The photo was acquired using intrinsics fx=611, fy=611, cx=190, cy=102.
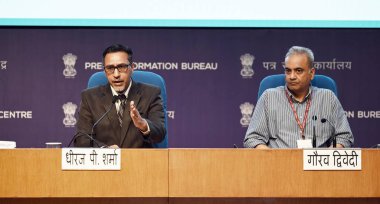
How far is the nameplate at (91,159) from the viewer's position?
2.42 metres

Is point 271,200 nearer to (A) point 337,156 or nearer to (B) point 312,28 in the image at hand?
(A) point 337,156

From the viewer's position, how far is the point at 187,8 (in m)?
5.00

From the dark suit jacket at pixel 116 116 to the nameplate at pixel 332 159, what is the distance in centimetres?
126

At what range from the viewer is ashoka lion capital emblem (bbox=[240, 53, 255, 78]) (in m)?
5.16

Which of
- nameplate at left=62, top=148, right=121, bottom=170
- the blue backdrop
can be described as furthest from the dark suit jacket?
the blue backdrop

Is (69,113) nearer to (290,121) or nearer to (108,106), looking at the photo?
(108,106)

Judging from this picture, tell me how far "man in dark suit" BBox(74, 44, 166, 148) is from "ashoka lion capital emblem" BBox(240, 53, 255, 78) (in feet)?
5.25

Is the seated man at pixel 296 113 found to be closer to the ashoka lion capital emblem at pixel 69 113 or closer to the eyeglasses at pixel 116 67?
the eyeglasses at pixel 116 67

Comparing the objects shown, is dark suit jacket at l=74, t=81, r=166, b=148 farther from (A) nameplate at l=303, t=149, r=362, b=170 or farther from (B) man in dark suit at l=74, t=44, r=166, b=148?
(A) nameplate at l=303, t=149, r=362, b=170

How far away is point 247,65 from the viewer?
5.17 m

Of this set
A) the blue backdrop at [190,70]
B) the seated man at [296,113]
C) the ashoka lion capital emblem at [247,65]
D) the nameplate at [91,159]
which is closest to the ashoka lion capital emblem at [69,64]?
the blue backdrop at [190,70]

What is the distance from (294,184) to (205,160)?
0.36 meters

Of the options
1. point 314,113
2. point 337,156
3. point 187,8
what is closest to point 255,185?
point 337,156

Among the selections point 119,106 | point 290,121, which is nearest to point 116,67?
point 119,106
